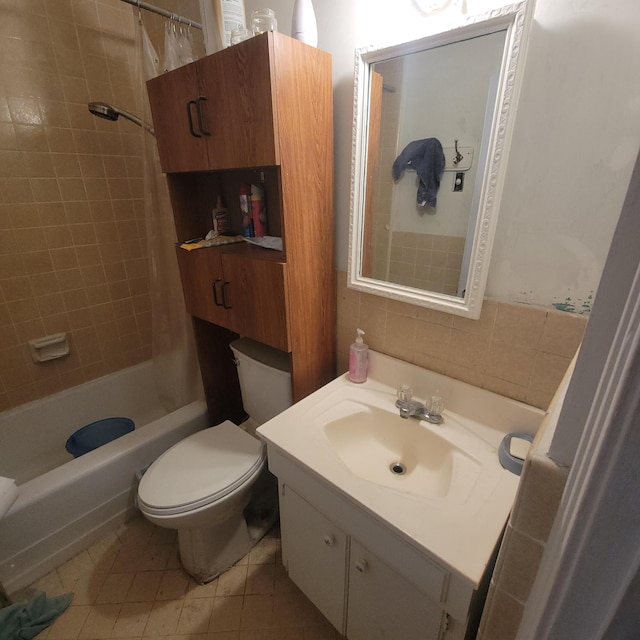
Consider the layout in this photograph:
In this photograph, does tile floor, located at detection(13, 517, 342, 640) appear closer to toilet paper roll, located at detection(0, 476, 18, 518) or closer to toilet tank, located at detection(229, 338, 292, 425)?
toilet paper roll, located at detection(0, 476, 18, 518)

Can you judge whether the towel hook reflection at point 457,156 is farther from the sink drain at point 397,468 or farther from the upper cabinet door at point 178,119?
the sink drain at point 397,468

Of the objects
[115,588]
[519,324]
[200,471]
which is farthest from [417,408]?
[115,588]

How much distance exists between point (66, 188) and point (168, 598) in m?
1.85

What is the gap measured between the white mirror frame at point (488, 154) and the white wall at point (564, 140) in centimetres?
2

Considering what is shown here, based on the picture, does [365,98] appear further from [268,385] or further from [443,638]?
[443,638]

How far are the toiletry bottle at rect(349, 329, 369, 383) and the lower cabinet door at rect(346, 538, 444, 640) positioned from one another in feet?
1.63

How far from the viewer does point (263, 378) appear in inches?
51.6

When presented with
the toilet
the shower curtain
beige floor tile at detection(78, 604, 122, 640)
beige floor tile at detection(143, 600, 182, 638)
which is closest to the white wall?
the toilet

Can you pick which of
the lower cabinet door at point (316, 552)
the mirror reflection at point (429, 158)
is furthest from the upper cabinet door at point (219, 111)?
the lower cabinet door at point (316, 552)

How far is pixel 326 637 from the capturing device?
1120 mm

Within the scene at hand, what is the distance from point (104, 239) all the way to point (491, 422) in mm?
1998

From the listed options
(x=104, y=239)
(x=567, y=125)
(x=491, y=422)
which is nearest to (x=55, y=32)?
(x=104, y=239)

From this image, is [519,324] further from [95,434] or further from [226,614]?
[95,434]

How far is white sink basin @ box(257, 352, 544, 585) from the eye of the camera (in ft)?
2.23
